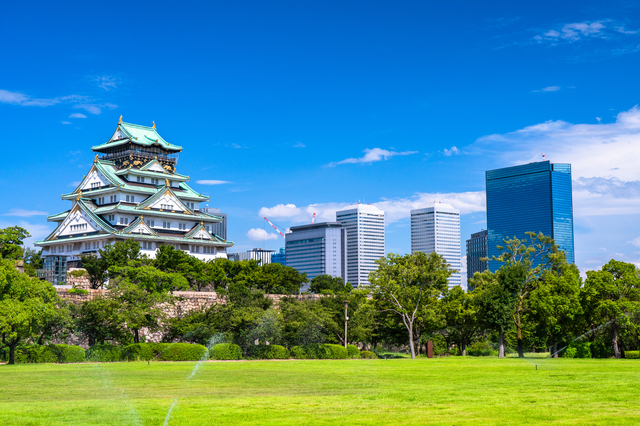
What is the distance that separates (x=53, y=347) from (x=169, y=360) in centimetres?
766

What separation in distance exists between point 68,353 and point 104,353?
2538mm

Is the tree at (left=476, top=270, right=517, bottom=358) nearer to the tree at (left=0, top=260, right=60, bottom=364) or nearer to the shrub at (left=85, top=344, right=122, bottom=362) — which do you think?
the shrub at (left=85, top=344, right=122, bottom=362)

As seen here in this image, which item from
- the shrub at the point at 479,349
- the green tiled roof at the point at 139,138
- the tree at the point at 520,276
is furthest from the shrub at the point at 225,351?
the green tiled roof at the point at 139,138

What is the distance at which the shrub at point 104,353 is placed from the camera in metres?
44.3

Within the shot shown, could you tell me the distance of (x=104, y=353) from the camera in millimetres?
44625

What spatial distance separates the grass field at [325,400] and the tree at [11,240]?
25192mm

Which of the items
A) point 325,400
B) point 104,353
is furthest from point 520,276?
point 325,400

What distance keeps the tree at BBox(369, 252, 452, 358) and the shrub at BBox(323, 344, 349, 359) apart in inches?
259

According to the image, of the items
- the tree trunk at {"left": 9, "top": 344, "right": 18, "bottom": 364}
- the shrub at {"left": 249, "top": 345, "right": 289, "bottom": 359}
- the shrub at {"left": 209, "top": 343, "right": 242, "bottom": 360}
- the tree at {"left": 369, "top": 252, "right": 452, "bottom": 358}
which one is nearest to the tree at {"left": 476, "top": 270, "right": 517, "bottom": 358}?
the tree at {"left": 369, "top": 252, "right": 452, "bottom": 358}

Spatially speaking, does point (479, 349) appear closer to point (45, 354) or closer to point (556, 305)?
point (556, 305)

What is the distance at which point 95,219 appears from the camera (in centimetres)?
7394

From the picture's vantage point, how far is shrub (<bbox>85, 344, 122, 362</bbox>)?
44.3 metres

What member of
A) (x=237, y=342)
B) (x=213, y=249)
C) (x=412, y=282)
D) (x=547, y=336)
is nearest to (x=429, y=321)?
(x=412, y=282)

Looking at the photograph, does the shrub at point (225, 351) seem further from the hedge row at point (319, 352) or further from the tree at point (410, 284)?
the tree at point (410, 284)
